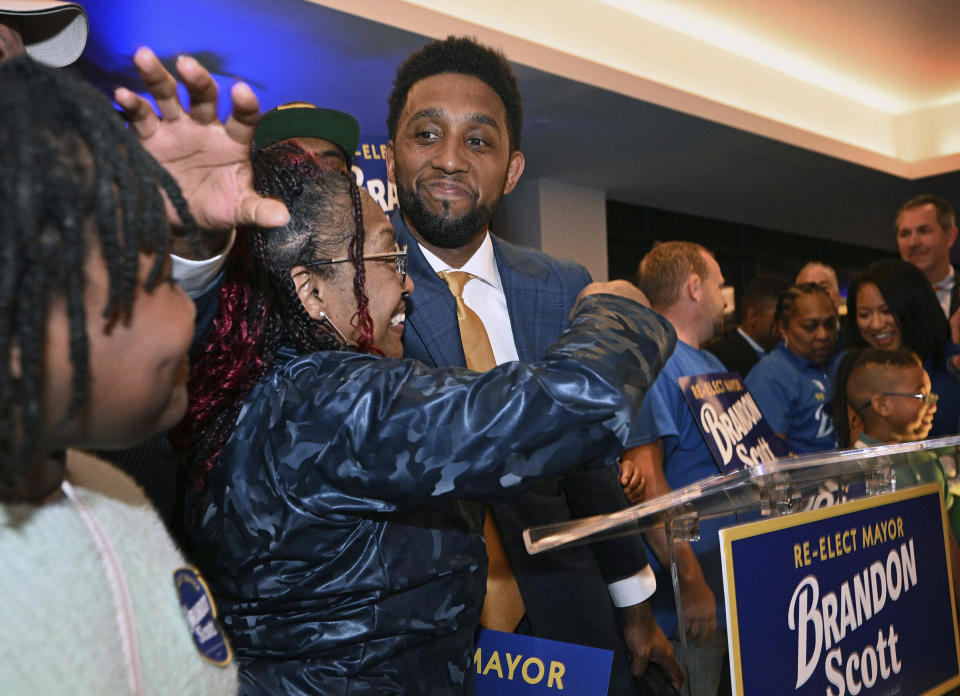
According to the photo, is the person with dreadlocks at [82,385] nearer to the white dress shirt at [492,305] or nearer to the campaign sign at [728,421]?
the white dress shirt at [492,305]

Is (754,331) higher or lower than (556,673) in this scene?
higher

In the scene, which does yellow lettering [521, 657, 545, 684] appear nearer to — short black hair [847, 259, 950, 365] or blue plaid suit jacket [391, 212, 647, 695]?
blue plaid suit jacket [391, 212, 647, 695]

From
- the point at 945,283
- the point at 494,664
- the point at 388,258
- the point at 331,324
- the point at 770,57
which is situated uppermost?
the point at 770,57

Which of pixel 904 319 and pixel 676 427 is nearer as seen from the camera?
pixel 676 427

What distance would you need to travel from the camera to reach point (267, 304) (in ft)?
3.66

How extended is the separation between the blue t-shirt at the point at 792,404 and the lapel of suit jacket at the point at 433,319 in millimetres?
2189

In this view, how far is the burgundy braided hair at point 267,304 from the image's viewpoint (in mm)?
1053

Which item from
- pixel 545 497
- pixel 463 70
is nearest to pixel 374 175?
pixel 463 70

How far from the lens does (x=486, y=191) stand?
6.27ft

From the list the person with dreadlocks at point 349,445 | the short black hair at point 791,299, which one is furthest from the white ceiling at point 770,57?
the person with dreadlocks at point 349,445

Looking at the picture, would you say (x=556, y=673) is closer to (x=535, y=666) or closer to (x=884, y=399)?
(x=535, y=666)

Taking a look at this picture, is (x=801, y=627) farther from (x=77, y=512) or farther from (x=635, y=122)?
(x=635, y=122)

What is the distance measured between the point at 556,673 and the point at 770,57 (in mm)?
6358

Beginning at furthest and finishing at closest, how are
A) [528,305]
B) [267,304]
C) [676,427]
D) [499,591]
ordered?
[676,427], [528,305], [499,591], [267,304]
